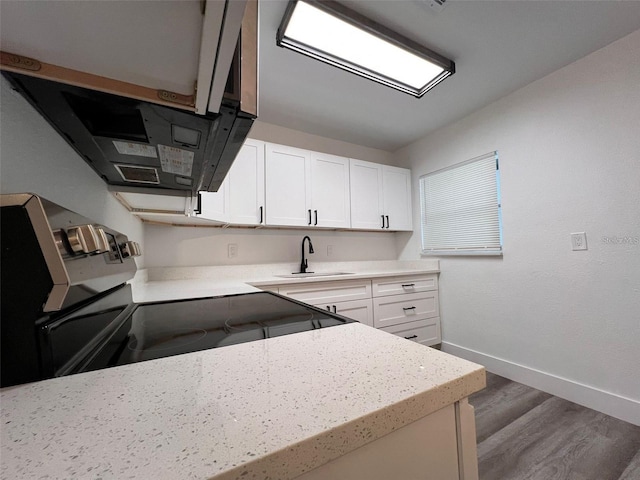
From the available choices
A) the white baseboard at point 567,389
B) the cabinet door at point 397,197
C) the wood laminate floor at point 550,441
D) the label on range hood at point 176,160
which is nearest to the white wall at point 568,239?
the white baseboard at point 567,389

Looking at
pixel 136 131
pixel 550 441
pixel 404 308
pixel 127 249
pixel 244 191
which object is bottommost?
pixel 550 441

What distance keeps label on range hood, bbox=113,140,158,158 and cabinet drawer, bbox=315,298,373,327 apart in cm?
152

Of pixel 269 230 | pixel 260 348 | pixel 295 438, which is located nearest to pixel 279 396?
pixel 295 438

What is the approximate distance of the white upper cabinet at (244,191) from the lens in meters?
1.89

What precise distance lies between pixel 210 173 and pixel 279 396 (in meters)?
0.84

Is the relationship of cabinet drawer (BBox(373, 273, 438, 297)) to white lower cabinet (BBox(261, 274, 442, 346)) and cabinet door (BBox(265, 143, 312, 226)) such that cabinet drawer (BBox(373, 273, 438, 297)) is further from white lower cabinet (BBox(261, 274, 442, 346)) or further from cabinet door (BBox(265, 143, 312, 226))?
cabinet door (BBox(265, 143, 312, 226))

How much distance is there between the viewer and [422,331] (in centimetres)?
245

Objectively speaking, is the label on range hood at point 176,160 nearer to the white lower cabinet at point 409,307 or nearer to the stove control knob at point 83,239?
the stove control knob at point 83,239

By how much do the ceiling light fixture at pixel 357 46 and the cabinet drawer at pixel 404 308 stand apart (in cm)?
169

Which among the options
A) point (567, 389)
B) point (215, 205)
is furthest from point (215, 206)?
point (567, 389)

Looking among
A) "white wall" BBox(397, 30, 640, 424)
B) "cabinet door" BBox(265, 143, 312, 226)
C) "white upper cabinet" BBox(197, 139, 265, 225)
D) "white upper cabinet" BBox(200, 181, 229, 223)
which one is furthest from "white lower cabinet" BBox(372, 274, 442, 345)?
"white upper cabinet" BBox(200, 181, 229, 223)

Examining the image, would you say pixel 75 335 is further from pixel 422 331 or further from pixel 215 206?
pixel 422 331

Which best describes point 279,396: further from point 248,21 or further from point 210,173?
point 210,173

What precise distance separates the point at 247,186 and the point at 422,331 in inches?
82.0
